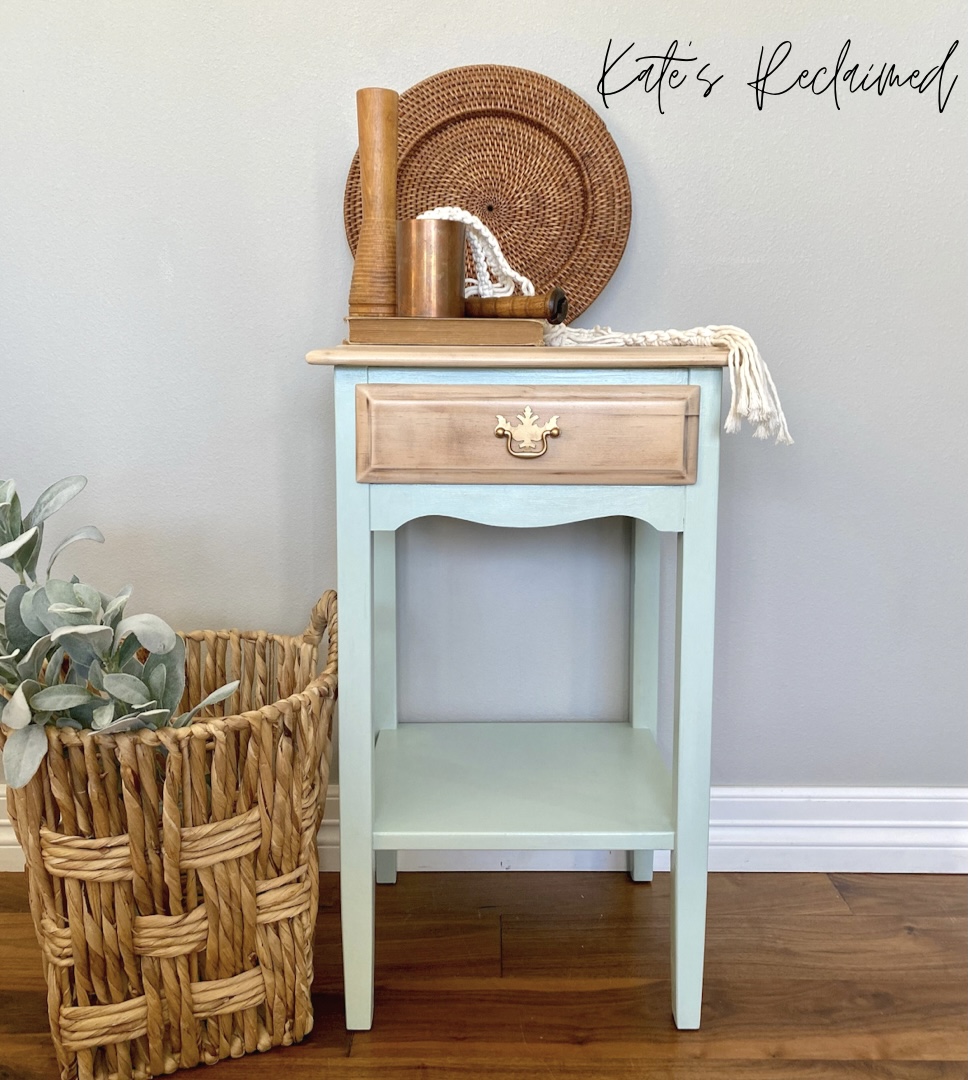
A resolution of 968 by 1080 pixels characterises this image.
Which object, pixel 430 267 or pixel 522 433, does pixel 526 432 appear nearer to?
pixel 522 433

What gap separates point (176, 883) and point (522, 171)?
106 centimetres

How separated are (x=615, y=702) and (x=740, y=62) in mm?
998

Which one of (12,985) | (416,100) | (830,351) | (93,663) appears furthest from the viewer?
(830,351)

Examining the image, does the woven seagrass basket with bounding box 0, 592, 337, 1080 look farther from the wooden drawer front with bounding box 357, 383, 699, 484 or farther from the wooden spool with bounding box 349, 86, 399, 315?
the wooden spool with bounding box 349, 86, 399, 315

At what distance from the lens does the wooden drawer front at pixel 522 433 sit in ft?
3.56

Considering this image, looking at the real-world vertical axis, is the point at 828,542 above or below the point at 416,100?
below

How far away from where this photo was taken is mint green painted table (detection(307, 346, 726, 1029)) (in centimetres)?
108

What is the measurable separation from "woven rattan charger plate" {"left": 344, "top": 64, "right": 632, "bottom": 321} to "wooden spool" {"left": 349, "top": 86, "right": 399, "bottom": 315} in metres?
0.19

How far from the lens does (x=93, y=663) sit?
1031 millimetres

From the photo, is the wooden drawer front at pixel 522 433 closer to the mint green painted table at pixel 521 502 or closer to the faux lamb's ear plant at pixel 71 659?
the mint green painted table at pixel 521 502

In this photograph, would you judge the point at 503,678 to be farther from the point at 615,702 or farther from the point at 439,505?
the point at 439,505

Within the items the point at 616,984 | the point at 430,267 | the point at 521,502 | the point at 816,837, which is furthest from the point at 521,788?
the point at 430,267

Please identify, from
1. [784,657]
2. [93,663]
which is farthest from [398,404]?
[784,657]

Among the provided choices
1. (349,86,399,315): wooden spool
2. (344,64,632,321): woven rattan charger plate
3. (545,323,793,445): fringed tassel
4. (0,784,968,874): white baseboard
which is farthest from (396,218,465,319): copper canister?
(0,784,968,874): white baseboard
